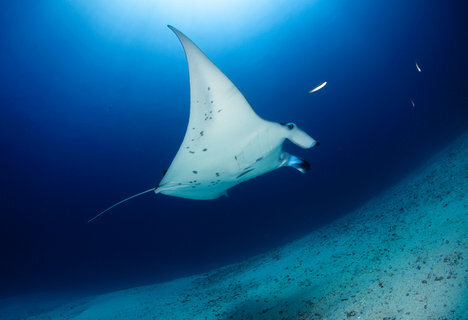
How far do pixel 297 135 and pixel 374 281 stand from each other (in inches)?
68.2

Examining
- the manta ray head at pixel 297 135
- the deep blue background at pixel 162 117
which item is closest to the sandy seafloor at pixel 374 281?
the manta ray head at pixel 297 135

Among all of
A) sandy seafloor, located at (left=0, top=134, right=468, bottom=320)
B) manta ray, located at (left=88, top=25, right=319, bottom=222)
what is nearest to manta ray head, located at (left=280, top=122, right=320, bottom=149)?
manta ray, located at (left=88, top=25, right=319, bottom=222)

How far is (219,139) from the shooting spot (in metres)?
2.56

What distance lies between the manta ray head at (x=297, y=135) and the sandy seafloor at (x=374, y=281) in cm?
157

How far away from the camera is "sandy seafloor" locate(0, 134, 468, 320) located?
5.36 ft

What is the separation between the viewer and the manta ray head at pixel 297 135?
2.53 m

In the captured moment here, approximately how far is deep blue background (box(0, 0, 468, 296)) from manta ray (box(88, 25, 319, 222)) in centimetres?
977

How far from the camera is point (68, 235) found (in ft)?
81.3

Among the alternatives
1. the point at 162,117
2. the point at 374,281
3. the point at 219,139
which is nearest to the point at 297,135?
the point at 219,139

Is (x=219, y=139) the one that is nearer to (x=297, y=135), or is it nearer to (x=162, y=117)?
(x=297, y=135)

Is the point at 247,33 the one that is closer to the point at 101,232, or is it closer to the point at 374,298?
the point at 374,298

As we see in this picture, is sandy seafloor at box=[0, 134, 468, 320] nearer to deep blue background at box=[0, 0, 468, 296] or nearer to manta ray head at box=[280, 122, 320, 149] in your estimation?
manta ray head at box=[280, 122, 320, 149]

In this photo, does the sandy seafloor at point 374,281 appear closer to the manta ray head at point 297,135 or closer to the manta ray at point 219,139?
the manta ray at point 219,139

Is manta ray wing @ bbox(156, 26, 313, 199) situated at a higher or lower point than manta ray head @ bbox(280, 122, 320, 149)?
higher
